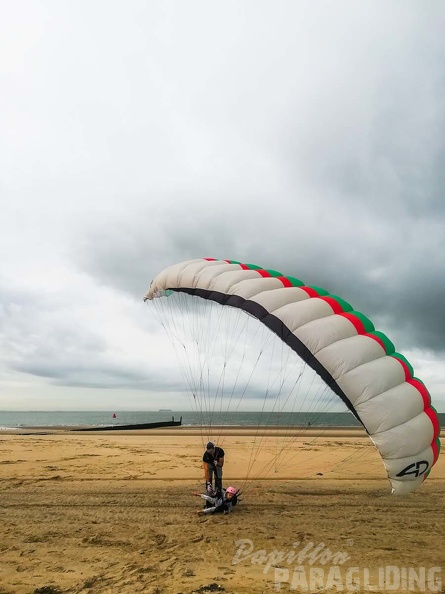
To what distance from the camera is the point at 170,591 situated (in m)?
4.61

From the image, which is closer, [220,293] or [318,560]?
[318,560]

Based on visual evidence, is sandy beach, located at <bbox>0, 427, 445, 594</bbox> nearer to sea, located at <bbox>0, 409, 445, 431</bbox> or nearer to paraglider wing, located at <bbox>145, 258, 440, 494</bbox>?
paraglider wing, located at <bbox>145, 258, 440, 494</bbox>

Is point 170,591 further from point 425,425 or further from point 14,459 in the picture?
point 14,459

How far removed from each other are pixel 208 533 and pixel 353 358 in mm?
3795

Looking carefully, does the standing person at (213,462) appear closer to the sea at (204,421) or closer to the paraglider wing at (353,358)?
the paraglider wing at (353,358)

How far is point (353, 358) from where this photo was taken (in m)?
6.21

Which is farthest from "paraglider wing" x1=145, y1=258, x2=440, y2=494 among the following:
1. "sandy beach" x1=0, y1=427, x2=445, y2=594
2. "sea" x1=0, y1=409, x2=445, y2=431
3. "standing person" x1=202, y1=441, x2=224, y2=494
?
"sea" x1=0, y1=409, x2=445, y2=431

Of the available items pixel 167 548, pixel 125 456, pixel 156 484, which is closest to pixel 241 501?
pixel 156 484

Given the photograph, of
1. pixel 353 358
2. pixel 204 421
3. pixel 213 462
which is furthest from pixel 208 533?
pixel 204 421

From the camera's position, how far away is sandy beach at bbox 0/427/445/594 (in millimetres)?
4984

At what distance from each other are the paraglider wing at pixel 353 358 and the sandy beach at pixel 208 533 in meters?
1.32

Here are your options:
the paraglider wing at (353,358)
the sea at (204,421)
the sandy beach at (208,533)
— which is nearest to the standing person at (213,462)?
the sandy beach at (208,533)

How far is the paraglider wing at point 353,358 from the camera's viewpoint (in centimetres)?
579

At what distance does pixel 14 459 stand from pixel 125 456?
373 centimetres
